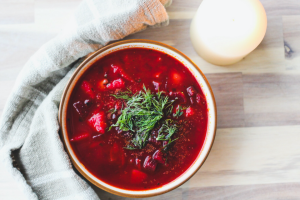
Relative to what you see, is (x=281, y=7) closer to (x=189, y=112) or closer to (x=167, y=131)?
(x=189, y=112)

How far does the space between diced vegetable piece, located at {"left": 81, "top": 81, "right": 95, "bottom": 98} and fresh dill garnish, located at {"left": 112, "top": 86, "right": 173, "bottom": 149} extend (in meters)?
0.17

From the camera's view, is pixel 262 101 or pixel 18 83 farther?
pixel 262 101

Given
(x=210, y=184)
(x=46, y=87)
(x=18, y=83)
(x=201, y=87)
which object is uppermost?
(x=18, y=83)

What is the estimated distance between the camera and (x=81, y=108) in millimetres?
1778

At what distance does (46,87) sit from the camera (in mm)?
1988

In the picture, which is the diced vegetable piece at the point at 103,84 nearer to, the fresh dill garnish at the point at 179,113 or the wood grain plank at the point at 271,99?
the fresh dill garnish at the point at 179,113

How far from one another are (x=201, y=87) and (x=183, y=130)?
326mm

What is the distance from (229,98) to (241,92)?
110 mm

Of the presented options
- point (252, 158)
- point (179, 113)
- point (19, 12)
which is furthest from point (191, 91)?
point (19, 12)

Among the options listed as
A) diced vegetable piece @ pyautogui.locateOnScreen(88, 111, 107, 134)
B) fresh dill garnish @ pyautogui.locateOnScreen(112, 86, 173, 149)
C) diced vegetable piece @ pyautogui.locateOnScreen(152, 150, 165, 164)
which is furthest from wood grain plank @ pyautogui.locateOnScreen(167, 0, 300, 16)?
diced vegetable piece @ pyautogui.locateOnScreen(152, 150, 165, 164)

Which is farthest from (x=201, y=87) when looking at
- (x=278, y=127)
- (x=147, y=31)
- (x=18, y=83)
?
(x=18, y=83)

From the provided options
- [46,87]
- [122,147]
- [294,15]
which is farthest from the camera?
[294,15]

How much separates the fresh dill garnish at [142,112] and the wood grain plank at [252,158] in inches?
23.1

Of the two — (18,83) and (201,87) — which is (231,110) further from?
(18,83)
